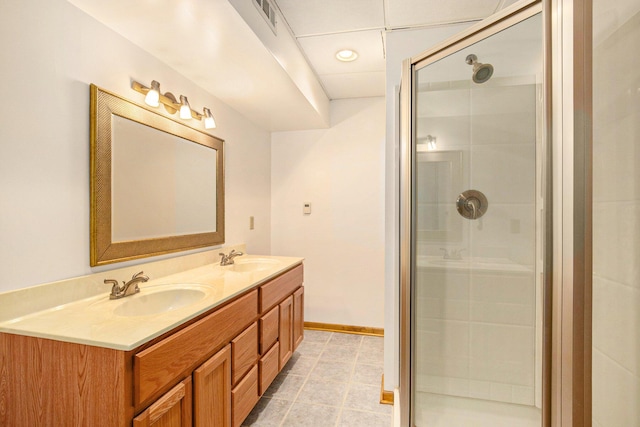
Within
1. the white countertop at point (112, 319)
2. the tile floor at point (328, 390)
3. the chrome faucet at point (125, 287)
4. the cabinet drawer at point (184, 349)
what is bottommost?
the tile floor at point (328, 390)

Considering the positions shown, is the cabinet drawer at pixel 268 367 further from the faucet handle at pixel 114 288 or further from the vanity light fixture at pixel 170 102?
the vanity light fixture at pixel 170 102

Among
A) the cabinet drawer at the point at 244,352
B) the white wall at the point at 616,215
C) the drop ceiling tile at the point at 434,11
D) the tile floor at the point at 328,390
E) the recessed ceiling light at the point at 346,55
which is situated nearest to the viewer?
the white wall at the point at 616,215

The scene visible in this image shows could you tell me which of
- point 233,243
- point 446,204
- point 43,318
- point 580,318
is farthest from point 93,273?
point 580,318

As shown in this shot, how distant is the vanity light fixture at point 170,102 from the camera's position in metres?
1.49

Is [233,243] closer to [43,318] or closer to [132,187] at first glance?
[132,187]

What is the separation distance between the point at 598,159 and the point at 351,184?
2122 millimetres

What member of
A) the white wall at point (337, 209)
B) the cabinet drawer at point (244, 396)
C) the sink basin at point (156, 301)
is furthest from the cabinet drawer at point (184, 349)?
the white wall at point (337, 209)

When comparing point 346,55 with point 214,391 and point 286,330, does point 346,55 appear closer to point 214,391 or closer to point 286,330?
point 286,330

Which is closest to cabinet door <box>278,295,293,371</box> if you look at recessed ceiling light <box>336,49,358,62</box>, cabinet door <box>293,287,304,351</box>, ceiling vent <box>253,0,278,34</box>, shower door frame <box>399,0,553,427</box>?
cabinet door <box>293,287,304,351</box>

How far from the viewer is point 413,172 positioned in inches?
55.6

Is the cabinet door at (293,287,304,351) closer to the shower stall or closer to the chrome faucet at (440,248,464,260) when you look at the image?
the shower stall

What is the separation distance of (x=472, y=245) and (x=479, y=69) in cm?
77

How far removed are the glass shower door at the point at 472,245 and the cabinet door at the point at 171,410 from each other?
0.98 meters

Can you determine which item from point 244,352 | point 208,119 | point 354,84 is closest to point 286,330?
point 244,352
